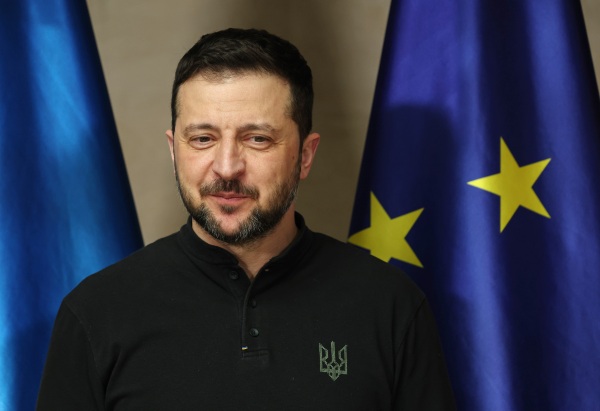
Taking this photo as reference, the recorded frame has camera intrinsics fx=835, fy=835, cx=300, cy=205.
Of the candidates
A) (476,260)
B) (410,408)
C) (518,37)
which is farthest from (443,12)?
(410,408)

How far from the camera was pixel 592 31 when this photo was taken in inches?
83.8

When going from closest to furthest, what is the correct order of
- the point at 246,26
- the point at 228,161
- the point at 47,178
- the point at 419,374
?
the point at 228,161
the point at 419,374
the point at 47,178
the point at 246,26

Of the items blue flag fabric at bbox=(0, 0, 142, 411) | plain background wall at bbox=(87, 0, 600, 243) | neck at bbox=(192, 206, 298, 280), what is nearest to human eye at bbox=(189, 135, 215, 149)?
neck at bbox=(192, 206, 298, 280)

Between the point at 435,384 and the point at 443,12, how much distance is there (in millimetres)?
760

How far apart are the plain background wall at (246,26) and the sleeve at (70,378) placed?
88cm

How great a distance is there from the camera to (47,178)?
5.33 ft

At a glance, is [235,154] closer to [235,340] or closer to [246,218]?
[246,218]

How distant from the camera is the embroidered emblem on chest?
1.34 metres

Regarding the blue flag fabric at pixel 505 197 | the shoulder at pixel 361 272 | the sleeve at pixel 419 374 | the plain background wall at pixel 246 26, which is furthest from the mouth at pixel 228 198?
the plain background wall at pixel 246 26

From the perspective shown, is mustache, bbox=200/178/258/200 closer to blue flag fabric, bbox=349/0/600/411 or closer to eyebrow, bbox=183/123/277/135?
eyebrow, bbox=183/123/277/135

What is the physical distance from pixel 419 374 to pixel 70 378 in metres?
0.57

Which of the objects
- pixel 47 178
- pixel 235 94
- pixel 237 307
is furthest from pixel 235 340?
pixel 47 178

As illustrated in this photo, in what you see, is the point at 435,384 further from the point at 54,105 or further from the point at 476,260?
the point at 54,105

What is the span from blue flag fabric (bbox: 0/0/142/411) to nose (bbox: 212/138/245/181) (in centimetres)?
45
